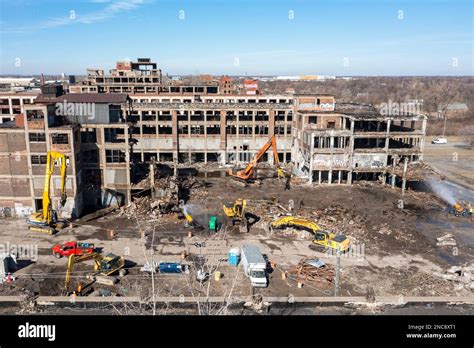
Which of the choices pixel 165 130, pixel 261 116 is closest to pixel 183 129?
pixel 165 130

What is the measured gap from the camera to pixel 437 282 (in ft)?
107

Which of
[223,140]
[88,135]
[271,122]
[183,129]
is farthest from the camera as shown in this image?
[223,140]

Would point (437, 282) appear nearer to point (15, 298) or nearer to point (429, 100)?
point (15, 298)

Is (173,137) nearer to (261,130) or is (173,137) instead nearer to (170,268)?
(261,130)

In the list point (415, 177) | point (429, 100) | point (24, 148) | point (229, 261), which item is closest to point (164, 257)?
point (229, 261)

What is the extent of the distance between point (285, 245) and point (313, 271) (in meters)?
6.77

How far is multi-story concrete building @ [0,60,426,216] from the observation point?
46031 mm

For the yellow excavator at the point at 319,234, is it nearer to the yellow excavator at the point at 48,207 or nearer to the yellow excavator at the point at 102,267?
the yellow excavator at the point at 102,267

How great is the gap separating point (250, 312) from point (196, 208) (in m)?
24.6

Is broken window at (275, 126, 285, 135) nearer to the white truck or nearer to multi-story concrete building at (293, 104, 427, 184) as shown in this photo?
multi-story concrete building at (293, 104, 427, 184)

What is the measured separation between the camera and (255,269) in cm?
3216

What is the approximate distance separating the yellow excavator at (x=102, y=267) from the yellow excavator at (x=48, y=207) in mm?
10326

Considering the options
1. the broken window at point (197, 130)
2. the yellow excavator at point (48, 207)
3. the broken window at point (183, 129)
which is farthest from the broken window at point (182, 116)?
the yellow excavator at point (48, 207)

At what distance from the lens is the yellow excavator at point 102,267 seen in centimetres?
3155
